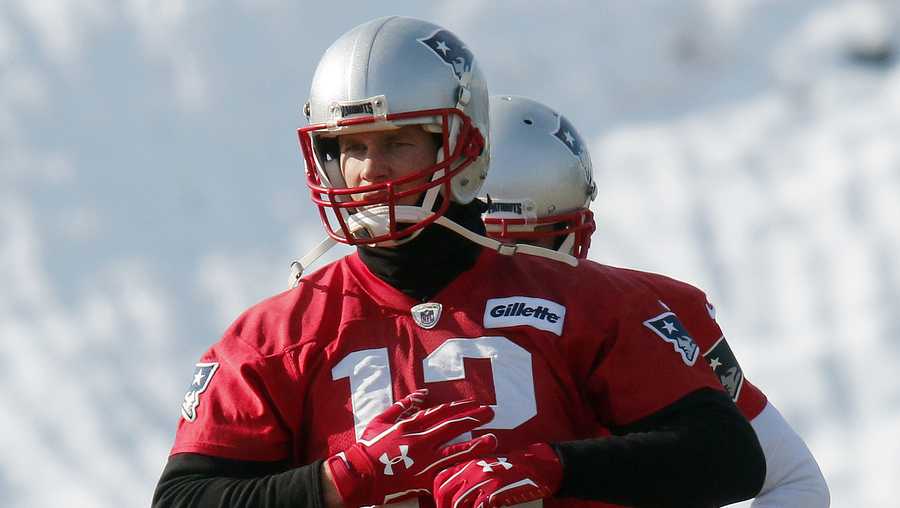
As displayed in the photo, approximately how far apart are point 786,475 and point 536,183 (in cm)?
110

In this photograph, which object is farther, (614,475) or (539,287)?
(539,287)

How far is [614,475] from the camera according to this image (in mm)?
3566

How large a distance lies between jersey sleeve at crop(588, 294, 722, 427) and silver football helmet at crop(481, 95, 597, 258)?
4.06ft

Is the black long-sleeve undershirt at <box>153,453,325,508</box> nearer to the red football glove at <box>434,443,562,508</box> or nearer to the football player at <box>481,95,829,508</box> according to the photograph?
the red football glove at <box>434,443,562,508</box>

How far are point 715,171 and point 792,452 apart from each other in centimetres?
982

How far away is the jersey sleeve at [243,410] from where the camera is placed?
3641mm

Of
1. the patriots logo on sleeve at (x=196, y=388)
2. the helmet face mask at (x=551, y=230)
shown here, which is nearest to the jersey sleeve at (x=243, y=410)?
the patriots logo on sleeve at (x=196, y=388)

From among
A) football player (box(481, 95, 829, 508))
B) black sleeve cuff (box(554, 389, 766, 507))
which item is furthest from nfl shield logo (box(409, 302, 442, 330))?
football player (box(481, 95, 829, 508))

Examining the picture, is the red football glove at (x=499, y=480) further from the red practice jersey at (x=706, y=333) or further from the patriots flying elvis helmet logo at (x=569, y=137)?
the patriots flying elvis helmet logo at (x=569, y=137)

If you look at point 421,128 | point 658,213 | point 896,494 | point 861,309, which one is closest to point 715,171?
point 658,213

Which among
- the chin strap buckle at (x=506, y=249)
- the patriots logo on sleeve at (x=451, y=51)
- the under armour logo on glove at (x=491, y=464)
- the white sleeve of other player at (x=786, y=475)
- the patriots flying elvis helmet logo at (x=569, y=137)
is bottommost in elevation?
the white sleeve of other player at (x=786, y=475)

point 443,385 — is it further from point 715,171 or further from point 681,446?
point 715,171

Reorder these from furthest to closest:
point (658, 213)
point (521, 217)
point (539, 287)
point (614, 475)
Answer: point (658, 213)
point (521, 217)
point (539, 287)
point (614, 475)

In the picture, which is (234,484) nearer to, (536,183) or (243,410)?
(243,410)
